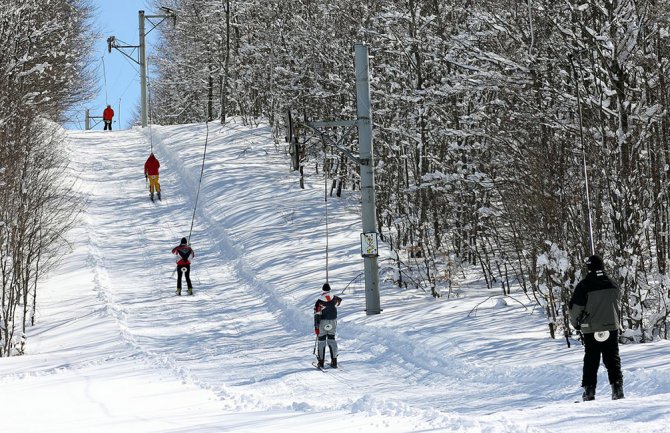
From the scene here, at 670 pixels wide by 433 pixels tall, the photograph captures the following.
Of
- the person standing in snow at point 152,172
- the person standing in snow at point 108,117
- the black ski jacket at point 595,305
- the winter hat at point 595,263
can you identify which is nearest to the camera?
the black ski jacket at point 595,305

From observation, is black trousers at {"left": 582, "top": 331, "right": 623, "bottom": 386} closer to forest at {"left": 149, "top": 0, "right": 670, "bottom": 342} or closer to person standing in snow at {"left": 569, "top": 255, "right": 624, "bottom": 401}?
person standing in snow at {"left": 569, "top": 255, "right": 624, "bottom": 401}

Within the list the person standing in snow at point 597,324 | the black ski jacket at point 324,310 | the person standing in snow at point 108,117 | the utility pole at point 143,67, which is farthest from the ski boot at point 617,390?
the person standing in snow at point 108,117

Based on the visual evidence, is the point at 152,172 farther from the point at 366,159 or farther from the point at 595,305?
the point at 595,305

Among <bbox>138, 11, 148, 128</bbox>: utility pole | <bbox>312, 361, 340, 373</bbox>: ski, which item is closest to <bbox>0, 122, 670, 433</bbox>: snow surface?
<bbox>312, 361, 340, 373</bbox>: ski

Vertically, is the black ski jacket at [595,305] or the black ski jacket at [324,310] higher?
the black ski jacket at [595,305]

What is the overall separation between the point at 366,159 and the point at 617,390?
32.2ft

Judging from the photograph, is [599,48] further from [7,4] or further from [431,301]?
[7,4]

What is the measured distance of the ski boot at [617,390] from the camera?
10.7m

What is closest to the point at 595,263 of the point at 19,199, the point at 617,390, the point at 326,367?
the point at 617,390

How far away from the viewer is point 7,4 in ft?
81.9

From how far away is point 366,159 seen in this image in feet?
64.3

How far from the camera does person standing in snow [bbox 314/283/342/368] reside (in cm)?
1512

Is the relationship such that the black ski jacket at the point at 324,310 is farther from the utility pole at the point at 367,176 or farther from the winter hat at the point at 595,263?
the winter hat at the point at 595,263

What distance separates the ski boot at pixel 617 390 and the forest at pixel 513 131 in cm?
318
